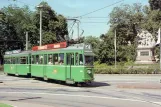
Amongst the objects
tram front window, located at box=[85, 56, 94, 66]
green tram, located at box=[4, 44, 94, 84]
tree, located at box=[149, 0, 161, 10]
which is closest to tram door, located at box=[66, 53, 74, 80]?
green tram, located at box=[4, 44, 94, 84]

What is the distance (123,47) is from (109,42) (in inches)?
187

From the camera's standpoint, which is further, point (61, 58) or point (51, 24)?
point (51, 24)

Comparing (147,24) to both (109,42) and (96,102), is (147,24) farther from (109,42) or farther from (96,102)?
(96,102)

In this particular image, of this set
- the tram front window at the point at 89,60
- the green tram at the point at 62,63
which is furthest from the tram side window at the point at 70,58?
the tram front window at the point at 89,60

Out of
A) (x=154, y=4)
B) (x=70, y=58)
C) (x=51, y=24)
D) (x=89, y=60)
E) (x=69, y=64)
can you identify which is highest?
(x=154, y=4)

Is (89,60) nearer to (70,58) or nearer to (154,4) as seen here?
(70,58)

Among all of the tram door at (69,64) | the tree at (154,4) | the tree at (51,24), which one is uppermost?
the tree at (154,4)

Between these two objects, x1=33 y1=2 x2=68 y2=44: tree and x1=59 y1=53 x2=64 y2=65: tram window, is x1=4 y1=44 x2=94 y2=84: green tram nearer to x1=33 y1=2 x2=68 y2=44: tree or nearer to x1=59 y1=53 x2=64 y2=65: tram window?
x1=59 y1=53 x2=64 y2=65: tram window

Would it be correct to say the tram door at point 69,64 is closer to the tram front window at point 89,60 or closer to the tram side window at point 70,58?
the tram side window at point 70,58

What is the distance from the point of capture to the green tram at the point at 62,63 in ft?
88.8

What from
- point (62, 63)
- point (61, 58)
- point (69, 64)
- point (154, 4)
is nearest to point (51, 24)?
point (154, 4)

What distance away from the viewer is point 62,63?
2916 cm

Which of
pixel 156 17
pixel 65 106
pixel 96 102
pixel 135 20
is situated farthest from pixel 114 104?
pixel 135 20

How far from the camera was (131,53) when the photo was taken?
8569cm
